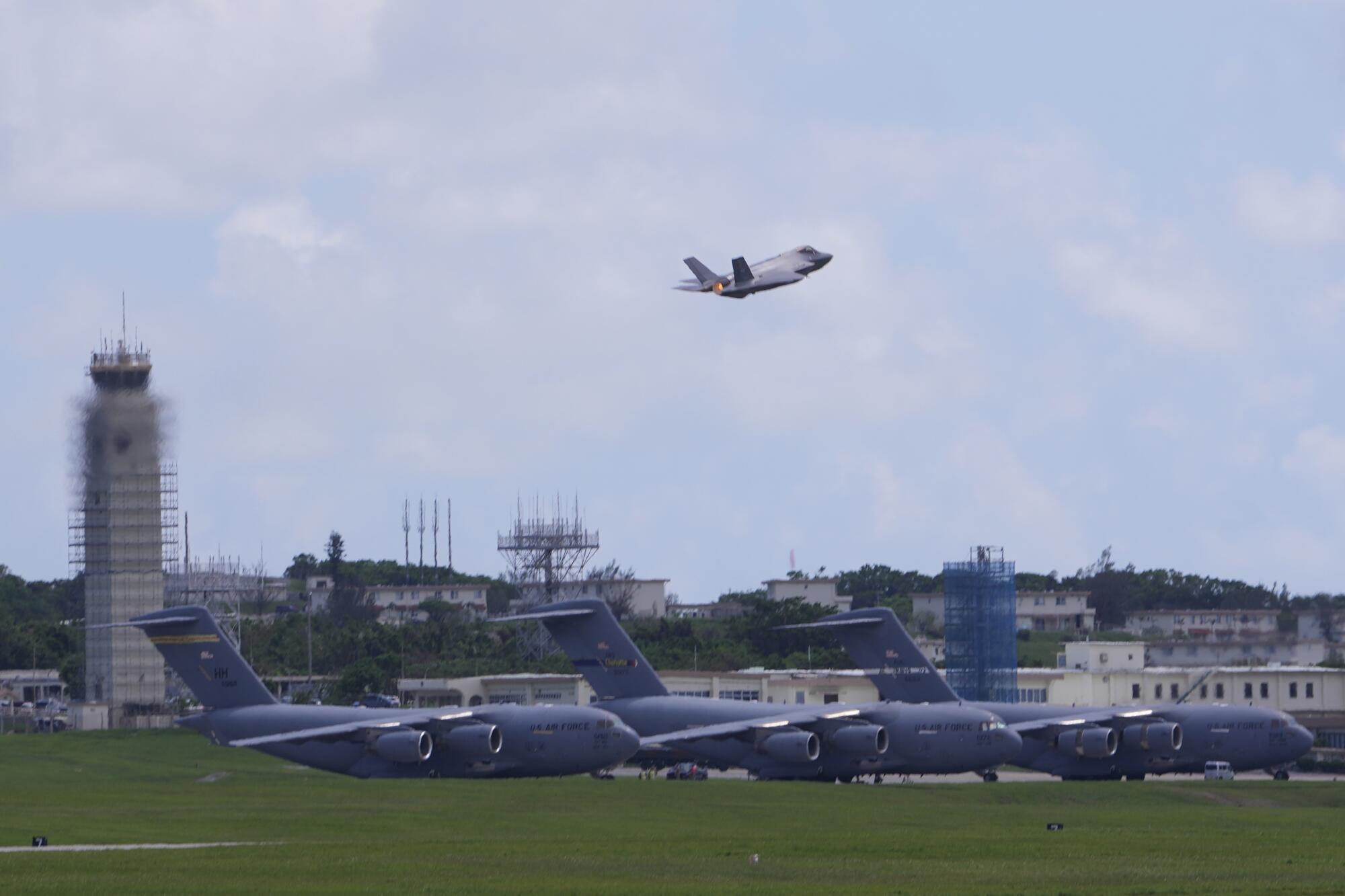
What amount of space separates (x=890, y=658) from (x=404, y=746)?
56.6ft

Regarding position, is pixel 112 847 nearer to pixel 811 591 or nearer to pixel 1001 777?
pixel 1001 777

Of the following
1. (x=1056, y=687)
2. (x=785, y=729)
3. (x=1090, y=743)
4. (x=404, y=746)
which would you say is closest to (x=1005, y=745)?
(x=1090, y=743)

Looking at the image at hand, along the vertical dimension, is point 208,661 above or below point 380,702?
above

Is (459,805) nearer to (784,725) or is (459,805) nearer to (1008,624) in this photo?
(784,725)

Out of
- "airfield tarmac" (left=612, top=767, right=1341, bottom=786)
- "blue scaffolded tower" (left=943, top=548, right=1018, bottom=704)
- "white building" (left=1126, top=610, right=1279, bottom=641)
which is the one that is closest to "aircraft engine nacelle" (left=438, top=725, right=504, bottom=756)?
"airfield tarmac" (left=612, top=767, right=1341, bottom=786)

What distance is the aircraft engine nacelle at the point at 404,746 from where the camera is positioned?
56.7 meters

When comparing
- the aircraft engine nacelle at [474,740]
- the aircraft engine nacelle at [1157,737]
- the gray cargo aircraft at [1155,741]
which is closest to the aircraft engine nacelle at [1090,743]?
the gray cargo aircraft at [1155,741]

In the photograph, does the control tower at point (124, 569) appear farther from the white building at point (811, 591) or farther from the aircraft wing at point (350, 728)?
the white building at point (811, 591)

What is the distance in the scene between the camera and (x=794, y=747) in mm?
59188

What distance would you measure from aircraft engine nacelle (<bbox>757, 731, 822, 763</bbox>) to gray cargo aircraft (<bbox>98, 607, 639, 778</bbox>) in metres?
4.35

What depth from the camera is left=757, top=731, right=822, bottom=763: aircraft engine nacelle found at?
5912cm

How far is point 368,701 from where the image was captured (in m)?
79.8

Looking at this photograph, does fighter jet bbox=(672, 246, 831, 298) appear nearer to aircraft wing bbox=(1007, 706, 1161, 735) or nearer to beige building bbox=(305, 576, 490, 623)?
aircraft wing bbox=(1007, 706, 1161, 735)

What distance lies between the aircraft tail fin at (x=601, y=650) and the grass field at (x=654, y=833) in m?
6.21
